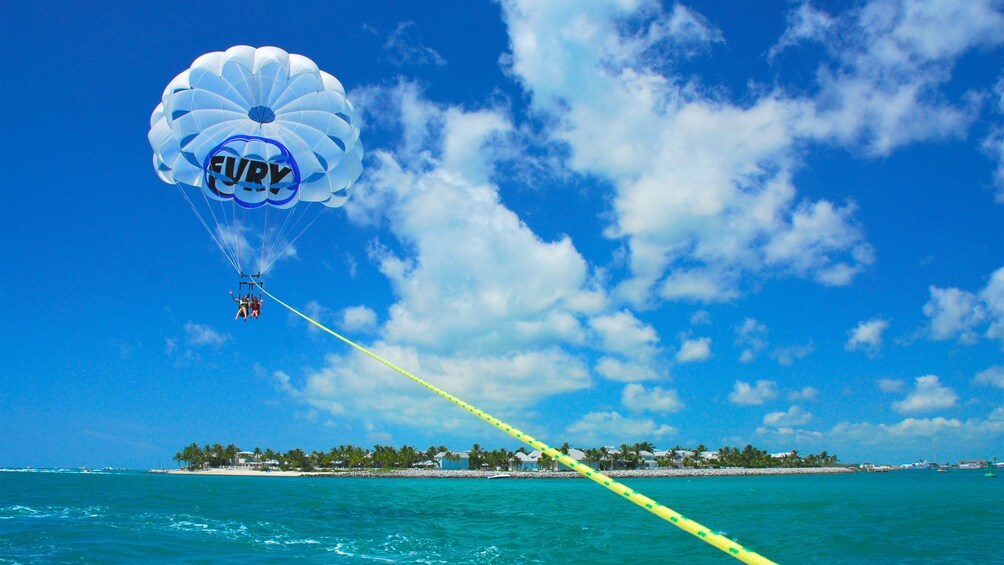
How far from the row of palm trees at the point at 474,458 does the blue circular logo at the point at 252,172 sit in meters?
105

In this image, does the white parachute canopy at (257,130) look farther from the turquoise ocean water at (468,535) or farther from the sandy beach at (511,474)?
the sandy beach at (511,474)

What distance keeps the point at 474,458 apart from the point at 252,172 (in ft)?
379

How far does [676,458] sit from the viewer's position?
13838cm

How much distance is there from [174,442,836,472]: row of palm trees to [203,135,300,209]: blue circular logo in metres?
105

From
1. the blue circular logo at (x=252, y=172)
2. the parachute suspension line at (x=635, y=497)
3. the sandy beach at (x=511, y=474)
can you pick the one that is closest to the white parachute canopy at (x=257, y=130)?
the blue circular logo at (x=252, y=172)

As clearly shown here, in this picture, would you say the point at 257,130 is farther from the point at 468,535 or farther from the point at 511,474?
the point at 511,474

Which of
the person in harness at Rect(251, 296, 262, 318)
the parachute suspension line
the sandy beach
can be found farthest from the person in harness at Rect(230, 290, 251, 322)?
the sandy beach

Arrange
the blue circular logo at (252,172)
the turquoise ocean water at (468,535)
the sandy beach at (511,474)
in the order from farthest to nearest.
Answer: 1. the sandy beach at (511,474)
2. the blue circular logo at (252,172)
3. the turquoise ocean water at (468,535)

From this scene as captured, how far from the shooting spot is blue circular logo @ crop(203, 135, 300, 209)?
18047mm

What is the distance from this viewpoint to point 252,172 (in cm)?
1873

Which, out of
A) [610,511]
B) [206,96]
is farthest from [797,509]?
[206,96]

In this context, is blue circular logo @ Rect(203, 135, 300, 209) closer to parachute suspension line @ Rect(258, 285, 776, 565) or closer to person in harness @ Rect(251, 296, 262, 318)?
person in harness @ Rect(251, 296, 262, 318)

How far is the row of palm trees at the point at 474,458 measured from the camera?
127000 mm

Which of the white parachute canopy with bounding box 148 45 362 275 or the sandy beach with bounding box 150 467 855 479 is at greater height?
the white parachute canopy with bounding box 148 45 362 275
